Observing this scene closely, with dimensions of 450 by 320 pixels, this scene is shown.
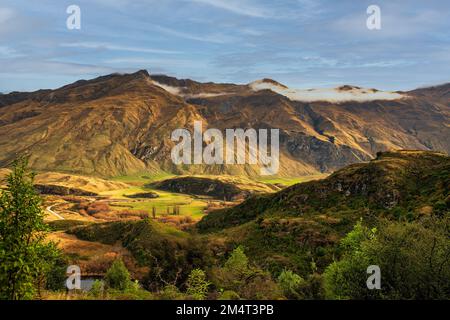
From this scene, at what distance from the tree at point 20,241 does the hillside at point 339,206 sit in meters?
86.4

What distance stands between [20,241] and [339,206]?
134 m

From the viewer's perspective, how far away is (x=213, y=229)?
650 feet

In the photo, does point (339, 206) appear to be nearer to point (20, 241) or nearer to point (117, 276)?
point (117, 276)

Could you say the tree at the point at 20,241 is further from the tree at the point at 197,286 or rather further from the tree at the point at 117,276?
the tree at the point at 117,276

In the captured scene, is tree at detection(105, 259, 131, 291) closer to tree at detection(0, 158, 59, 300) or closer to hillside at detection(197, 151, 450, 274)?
hillside at detection(197, 151, 450, 274)

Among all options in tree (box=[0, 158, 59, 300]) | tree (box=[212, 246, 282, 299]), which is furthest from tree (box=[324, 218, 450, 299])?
tree (box=[0, 158, 59, 300])

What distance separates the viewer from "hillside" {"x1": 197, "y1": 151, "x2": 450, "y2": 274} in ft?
392

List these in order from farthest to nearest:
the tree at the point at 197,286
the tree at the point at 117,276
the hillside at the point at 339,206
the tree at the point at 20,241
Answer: the hillside at the point at 339,206
the tree at the point at 117,276
the tree at the point at 197,286
the tree at the point at 20,241

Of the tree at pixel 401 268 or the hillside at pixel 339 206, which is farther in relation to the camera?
the hillside at pixel 339 206

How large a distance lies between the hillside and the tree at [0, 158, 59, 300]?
284 feet

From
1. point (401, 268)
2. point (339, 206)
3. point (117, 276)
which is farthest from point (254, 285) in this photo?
point (339, 206)

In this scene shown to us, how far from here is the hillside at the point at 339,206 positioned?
119375 mm

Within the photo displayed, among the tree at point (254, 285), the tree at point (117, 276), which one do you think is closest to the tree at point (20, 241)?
the tree at point (254, 285)

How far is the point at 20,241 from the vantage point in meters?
29.6
